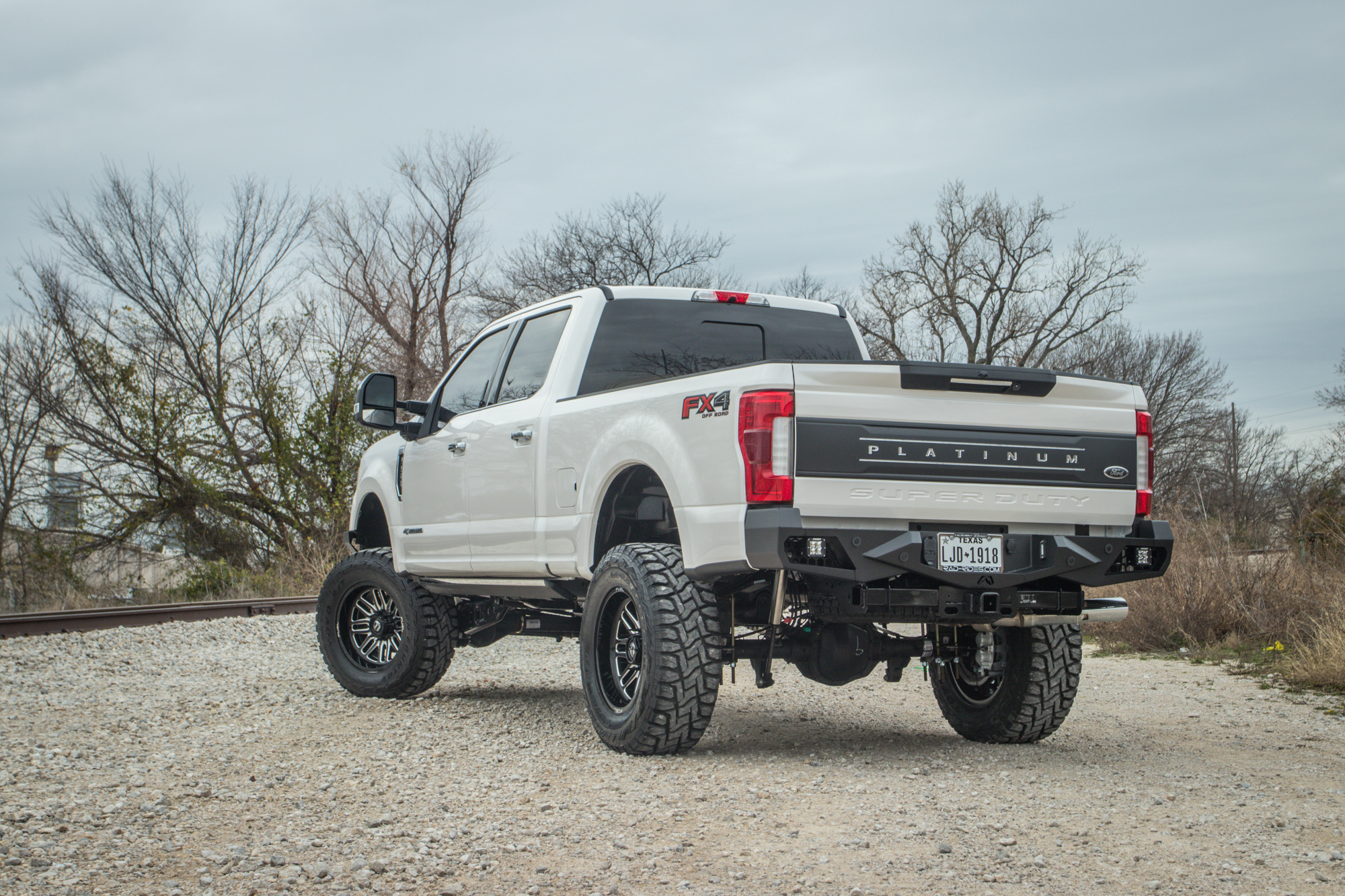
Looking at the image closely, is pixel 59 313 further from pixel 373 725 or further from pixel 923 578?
pixel 923 578

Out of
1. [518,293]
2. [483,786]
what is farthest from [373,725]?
[518,293]

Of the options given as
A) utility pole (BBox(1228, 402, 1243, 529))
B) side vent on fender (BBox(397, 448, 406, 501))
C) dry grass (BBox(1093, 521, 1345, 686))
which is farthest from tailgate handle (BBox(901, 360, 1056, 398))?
utility pole (BBox(1228, 402, 1243, 529))

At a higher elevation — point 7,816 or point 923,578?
point 923,578

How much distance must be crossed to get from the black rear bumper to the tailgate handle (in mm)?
586

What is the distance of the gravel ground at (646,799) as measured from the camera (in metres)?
3.61

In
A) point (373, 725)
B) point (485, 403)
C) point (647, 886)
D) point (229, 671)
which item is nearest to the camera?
point (647, 886)

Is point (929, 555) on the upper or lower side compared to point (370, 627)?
upper

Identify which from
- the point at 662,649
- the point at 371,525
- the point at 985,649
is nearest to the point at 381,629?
the point at 371,525

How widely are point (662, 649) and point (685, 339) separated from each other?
6.87ft

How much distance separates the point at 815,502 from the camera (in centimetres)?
472

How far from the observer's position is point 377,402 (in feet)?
23.9

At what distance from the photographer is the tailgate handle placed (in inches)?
192

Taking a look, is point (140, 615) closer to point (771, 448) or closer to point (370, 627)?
point (370, 627)

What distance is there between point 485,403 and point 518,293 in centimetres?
2765
